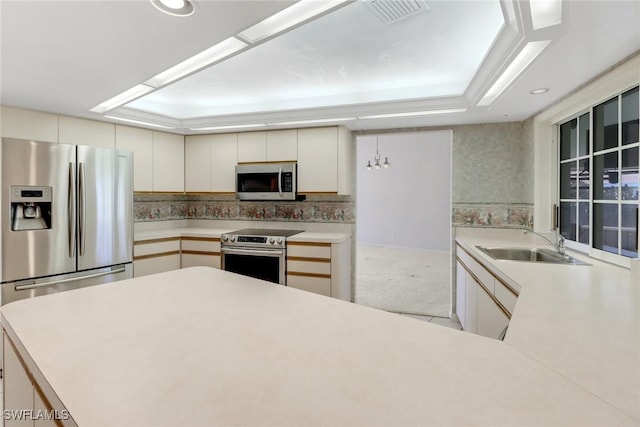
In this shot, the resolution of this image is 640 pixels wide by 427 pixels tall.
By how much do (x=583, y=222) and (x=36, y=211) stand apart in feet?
14.3

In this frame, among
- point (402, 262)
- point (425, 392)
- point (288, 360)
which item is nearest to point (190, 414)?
point (288, 360)

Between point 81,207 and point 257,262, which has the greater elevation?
point 81,207

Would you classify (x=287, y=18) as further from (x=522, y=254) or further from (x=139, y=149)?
(x=139, y=149)

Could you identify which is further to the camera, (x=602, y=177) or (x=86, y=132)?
(x=86, y=132)

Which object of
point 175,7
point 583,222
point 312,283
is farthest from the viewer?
point 312,283

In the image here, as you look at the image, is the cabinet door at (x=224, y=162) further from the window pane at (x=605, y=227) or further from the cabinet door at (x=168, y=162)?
the window pane at (x=605, y=227)

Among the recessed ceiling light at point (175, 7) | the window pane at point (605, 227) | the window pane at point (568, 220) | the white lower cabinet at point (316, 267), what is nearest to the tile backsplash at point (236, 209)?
the white lower cabinet at point (316, 267)

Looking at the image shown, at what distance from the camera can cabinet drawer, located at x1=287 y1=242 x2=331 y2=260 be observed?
3598 mm

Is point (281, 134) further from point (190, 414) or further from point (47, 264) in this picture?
point (190, 414)

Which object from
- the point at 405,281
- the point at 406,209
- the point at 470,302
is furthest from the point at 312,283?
the point at 406,209

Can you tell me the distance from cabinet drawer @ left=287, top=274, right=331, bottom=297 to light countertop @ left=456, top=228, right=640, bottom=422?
1878 mm

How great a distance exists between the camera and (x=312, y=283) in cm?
362

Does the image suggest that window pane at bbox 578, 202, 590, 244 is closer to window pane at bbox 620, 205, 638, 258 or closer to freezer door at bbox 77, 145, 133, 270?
window pane at bbox 620, 205, 638, 258

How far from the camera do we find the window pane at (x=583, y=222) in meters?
2.55
